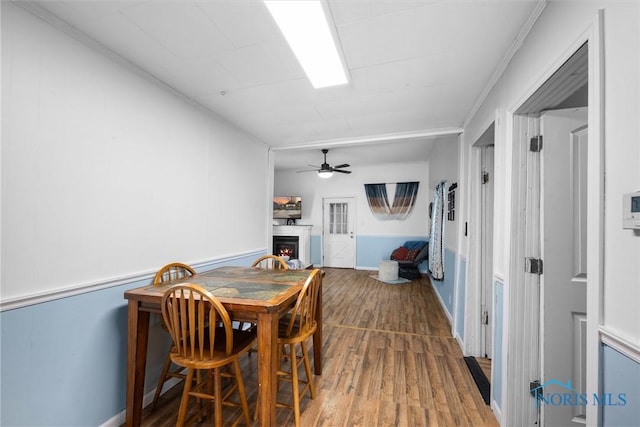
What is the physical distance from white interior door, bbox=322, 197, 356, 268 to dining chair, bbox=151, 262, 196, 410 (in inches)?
184

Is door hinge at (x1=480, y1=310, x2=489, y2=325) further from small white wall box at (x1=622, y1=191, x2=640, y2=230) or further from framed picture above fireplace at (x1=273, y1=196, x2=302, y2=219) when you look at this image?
framed picture above fireplace at (x1=273, y1=196, x2=302, y2=219)

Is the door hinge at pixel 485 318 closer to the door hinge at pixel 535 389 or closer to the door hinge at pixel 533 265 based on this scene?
the door hinge at pixel 535 389

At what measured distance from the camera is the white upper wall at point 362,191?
5.97 m

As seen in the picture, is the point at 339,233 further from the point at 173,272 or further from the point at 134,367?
the point at 134,367

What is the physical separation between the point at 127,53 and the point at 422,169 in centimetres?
570

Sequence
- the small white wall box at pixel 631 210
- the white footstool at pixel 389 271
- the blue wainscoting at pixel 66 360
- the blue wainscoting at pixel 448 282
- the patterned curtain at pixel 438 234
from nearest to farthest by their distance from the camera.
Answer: the small white wall box at pixel 631 210
the blue wainscoting at pixel 66 360
the blue wainscoting at pixel 448 282
the patterned curtain at pixel 438 234
the white footstool at pixel 389 271

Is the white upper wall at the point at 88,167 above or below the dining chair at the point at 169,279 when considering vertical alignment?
above

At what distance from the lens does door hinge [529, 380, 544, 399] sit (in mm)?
1469

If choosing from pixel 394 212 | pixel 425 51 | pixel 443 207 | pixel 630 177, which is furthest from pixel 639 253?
pixel 394 212

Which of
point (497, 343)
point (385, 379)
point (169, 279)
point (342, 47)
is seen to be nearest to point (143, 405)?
point (169, 279)

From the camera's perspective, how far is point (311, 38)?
142cm

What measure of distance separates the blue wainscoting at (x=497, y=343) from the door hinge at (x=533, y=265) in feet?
0.73

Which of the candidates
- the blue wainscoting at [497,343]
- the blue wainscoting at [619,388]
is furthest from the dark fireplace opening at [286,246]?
the blue wainscoting at [619,388]

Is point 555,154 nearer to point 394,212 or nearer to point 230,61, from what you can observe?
point 230,61
